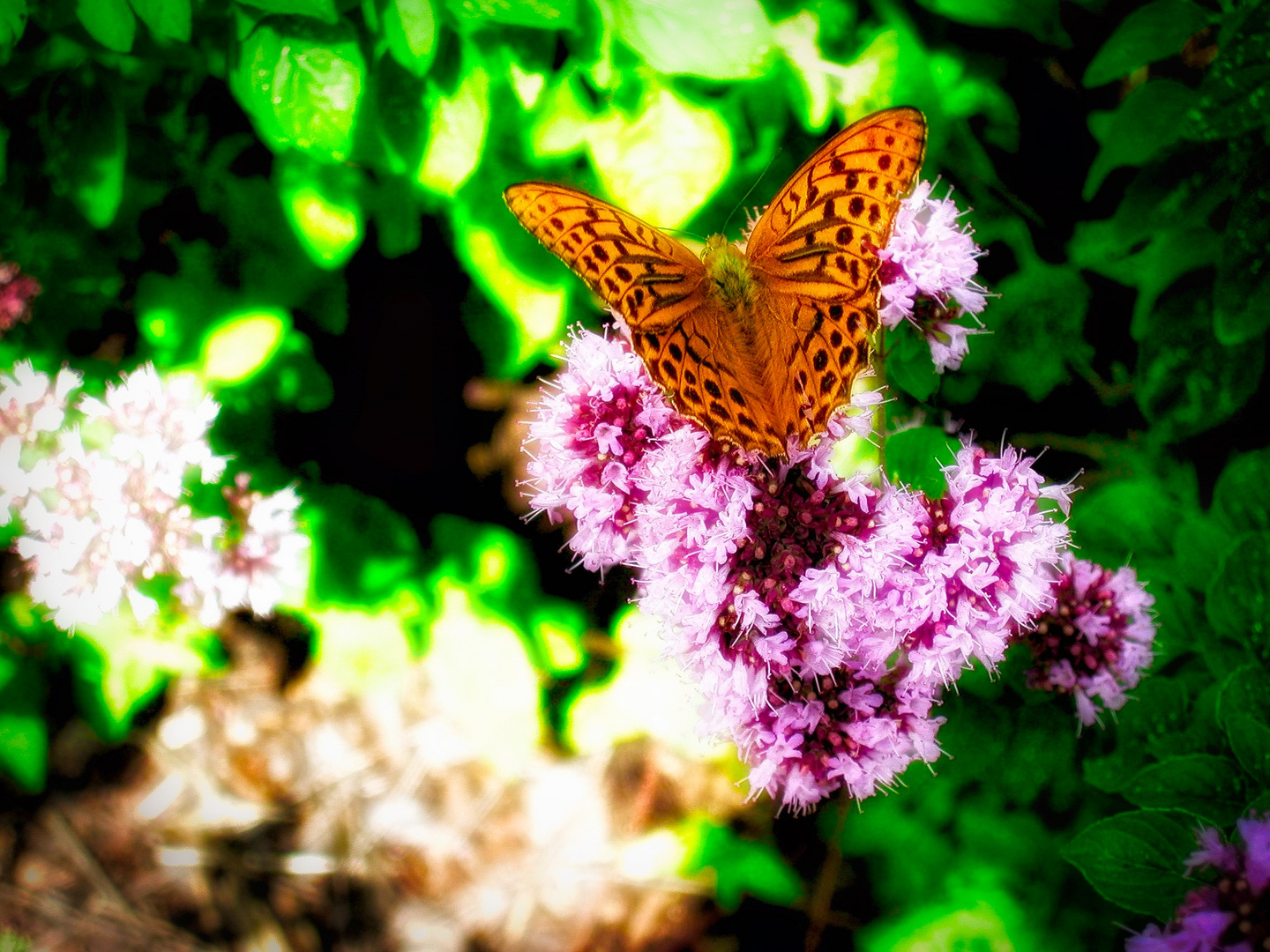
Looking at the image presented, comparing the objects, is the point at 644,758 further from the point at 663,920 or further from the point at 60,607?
the point at 60,607

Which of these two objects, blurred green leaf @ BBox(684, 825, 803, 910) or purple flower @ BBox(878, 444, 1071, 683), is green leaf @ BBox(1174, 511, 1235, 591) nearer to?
purple flower @ BBox(878, 444, 1071, 683)

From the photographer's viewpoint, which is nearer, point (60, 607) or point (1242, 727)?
point (1242, 727)

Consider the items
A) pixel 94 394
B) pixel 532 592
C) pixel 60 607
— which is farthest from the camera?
pixel 532 592

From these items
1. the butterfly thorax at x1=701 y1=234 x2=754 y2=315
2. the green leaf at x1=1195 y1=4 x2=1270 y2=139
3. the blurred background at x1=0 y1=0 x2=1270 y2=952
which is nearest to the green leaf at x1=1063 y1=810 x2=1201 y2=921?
the blurred background at x1=0 y1=0 x2=1270 y2=952

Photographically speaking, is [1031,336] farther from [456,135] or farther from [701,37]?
[456,135]

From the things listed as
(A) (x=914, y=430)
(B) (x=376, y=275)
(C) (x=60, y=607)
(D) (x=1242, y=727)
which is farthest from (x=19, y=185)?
(D) (x=1242, y=727)

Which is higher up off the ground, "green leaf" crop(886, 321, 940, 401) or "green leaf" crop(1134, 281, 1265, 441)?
"green leaf" crop(1134, 281, 1265, 441)

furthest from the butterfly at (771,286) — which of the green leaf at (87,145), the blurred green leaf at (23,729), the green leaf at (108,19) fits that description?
the blurred green leaf at (23,729)
